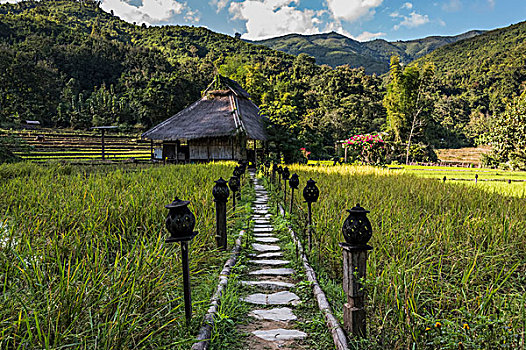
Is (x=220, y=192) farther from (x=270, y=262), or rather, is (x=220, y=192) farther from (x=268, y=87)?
(x=268, y=87)

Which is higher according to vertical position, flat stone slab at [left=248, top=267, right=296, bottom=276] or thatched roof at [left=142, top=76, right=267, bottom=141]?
thatched roof at [left=142, top=76, right=267, bottom=141]

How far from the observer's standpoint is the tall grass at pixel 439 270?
1974mm

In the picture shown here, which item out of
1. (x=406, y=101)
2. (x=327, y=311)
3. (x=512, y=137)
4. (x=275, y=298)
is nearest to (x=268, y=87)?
(x=406, y=101)

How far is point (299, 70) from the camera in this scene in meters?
49.5

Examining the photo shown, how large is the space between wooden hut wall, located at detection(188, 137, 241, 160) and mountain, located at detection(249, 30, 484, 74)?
96.7 meters

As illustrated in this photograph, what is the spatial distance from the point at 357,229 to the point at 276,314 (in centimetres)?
113

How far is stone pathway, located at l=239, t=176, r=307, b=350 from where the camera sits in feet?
7.58

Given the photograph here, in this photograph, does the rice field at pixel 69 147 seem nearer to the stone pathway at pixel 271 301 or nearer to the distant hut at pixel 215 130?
the distant hut at pixel 215 130

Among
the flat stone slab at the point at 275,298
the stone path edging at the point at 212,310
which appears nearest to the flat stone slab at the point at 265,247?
the stone path edging at the point at 212,310

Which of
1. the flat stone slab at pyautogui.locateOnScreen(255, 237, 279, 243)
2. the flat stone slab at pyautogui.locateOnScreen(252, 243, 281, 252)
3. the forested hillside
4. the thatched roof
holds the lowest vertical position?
the flat stone slab at pyautogui.locateOnScreen(252, 243, 281, 252)

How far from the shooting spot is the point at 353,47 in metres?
158

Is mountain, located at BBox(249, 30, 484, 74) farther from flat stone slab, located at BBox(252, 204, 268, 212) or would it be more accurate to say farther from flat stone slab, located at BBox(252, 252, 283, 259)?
flat stone slab, located at BBox(252, 252, 283, 259)

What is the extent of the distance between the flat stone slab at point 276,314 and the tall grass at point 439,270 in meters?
0.40

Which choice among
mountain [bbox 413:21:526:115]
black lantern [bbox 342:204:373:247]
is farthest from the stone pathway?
mountain [bbox 413:21:526:115]
